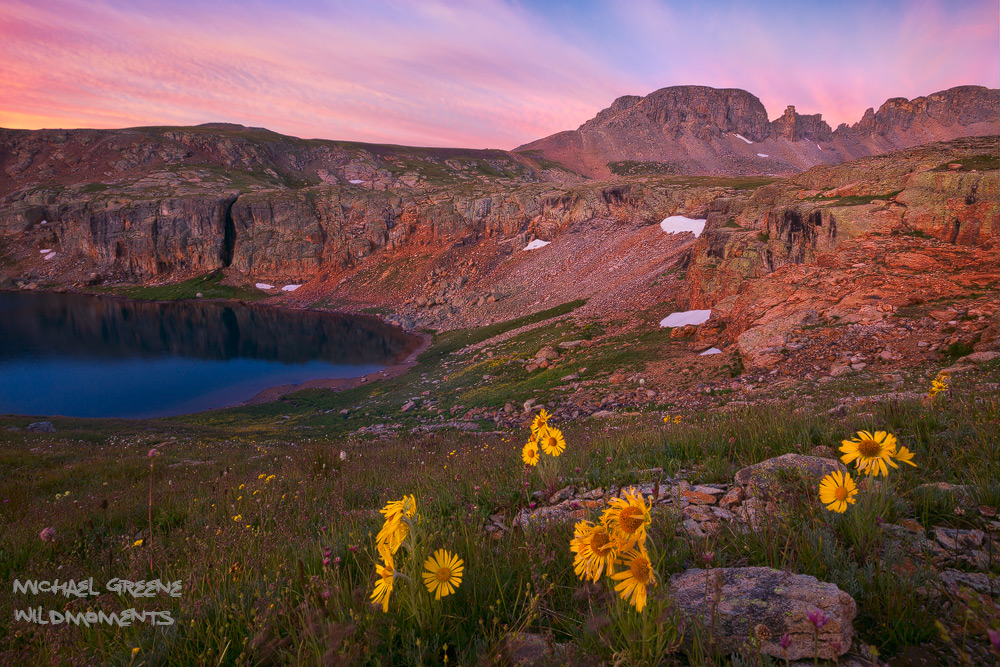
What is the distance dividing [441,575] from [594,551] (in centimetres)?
68

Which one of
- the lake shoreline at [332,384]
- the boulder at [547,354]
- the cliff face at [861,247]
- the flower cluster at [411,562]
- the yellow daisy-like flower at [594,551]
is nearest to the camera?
the yellow daisy-like flower at [594,551]

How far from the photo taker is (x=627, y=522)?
1803mm

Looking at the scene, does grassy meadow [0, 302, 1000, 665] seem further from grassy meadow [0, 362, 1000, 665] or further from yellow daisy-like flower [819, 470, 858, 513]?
yellow daisy-like flower [819, 470, 858, 513]

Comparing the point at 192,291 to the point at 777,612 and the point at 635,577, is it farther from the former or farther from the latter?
the point at 777,612

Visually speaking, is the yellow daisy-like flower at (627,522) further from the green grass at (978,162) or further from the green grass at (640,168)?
the green grass at (640,168)

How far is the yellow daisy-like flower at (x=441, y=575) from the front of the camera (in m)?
1.87

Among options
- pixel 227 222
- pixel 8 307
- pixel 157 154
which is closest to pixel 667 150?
pixel 227 222

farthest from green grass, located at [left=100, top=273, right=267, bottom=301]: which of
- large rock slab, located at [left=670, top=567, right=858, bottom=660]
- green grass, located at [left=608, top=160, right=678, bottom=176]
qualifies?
green grass, located at [left=608, top=160, right=678, bottom=176]

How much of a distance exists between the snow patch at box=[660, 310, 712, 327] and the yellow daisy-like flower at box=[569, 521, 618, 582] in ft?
76.4

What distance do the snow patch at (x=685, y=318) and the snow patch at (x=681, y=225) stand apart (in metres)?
17.9

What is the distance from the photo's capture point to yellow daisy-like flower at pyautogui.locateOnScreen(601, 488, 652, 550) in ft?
5.59

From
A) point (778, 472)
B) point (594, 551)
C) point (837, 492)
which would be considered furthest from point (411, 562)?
point (778, 472)

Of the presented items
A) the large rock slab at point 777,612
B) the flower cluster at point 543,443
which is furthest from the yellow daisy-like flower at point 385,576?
the flower cluster at point 543,443

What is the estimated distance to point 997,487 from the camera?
2.79 meters
